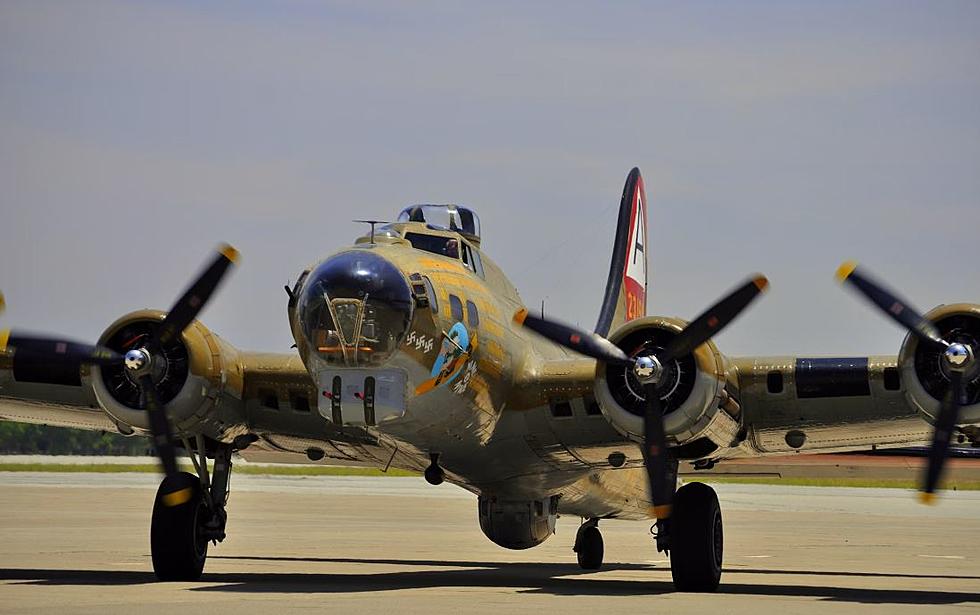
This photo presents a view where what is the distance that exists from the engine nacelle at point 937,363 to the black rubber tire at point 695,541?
2849 mm

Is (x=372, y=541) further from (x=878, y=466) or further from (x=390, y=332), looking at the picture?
(x=878, y=466)

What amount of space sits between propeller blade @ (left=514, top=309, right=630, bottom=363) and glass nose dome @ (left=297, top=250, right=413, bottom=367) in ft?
6.61

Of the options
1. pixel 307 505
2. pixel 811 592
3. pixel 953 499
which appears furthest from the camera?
pixel 953 499

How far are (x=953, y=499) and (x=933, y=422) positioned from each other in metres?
50.1

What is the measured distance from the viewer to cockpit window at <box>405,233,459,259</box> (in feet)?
62.9

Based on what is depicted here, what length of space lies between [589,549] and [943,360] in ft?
31.7

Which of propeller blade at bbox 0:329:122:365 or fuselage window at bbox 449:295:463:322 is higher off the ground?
fuselage window at bbox 449:295:463:322

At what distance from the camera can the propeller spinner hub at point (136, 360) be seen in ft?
58.7

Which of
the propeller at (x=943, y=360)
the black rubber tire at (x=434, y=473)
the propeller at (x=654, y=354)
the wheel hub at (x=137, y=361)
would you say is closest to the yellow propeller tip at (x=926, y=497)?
the propeller at (x=943, y=360)

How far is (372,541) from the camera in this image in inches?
1294

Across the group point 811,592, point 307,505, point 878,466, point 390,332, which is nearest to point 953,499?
point 878,466

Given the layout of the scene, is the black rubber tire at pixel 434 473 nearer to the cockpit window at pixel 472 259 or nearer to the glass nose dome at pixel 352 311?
the cockpit window at pixel 472 259

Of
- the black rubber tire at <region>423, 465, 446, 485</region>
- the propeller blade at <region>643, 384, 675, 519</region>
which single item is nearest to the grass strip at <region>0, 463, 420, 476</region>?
the black rubber tire at <region>423, 465, 446, 485</region>

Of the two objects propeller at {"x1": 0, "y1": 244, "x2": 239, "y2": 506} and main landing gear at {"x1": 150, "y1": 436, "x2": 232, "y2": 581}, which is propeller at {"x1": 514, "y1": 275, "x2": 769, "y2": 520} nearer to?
propeller at {"x1": 0, "y1": 244, "x2": 239, "y2": 506}
